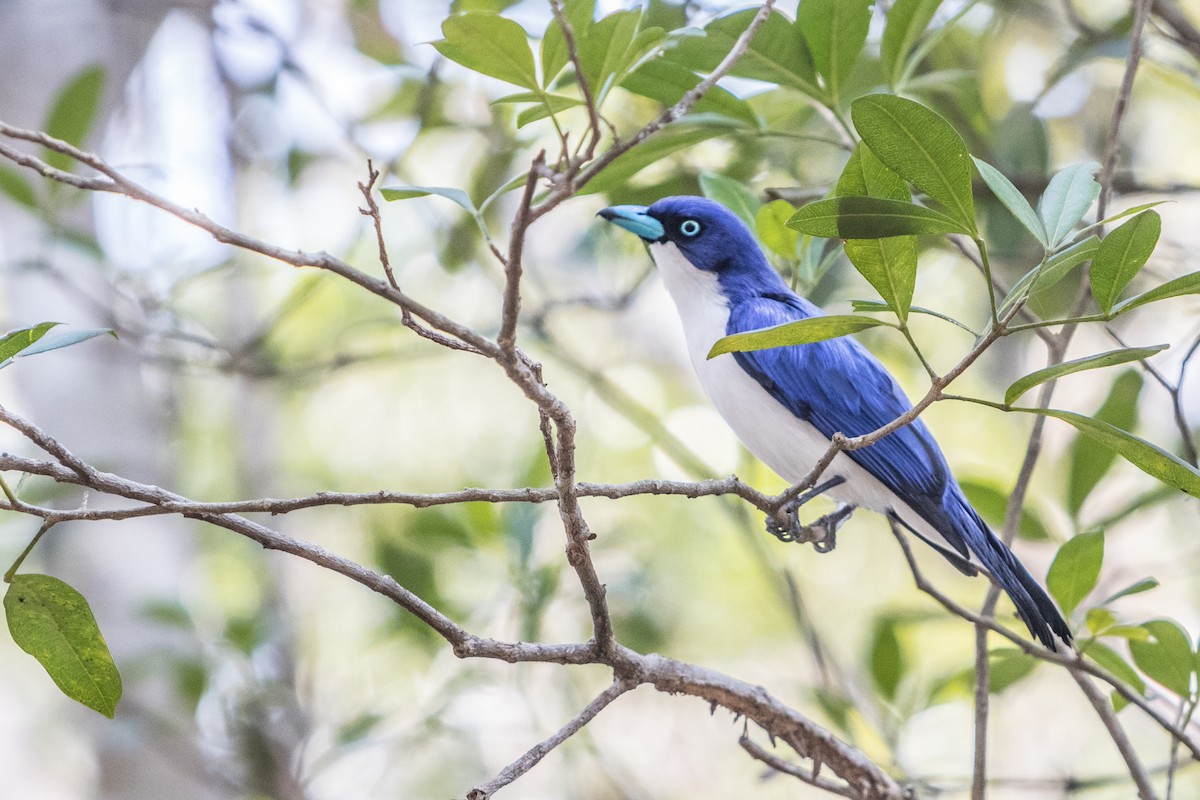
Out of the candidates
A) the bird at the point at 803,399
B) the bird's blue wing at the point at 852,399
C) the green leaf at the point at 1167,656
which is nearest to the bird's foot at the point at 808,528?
the bird at the point at 803,399

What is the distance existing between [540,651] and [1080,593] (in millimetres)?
1410

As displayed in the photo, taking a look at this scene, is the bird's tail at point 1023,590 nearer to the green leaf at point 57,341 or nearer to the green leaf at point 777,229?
the green leaf at point 777,229

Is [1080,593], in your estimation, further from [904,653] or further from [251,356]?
[251,356]

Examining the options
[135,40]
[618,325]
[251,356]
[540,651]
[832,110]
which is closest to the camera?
[540,651]

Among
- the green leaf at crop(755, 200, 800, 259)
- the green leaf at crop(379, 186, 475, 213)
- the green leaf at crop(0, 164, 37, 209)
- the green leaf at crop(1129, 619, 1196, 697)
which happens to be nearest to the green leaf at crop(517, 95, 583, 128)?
the green leaf at crop(379, 186, 475, 213)

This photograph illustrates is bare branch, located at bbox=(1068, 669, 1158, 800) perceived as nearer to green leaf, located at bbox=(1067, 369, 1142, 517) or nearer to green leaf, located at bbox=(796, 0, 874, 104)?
green leaf, located at bbox=(1067, 369, 1142, 517)

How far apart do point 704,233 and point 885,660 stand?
1.59 metres

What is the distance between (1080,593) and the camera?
2.63 meters

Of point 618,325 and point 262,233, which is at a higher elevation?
point 618,325

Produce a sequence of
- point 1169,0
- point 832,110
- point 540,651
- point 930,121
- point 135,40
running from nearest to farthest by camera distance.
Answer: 1. point 930,121
2. point 540,651
3. point 832,110
4. point 1169,0
5. point 135,40

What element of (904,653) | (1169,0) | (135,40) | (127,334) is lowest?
(904,653)

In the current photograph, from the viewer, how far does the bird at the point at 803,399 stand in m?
3.05

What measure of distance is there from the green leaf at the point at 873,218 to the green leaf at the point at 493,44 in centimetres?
52

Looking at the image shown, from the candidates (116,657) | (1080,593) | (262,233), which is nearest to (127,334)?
(262,233)
